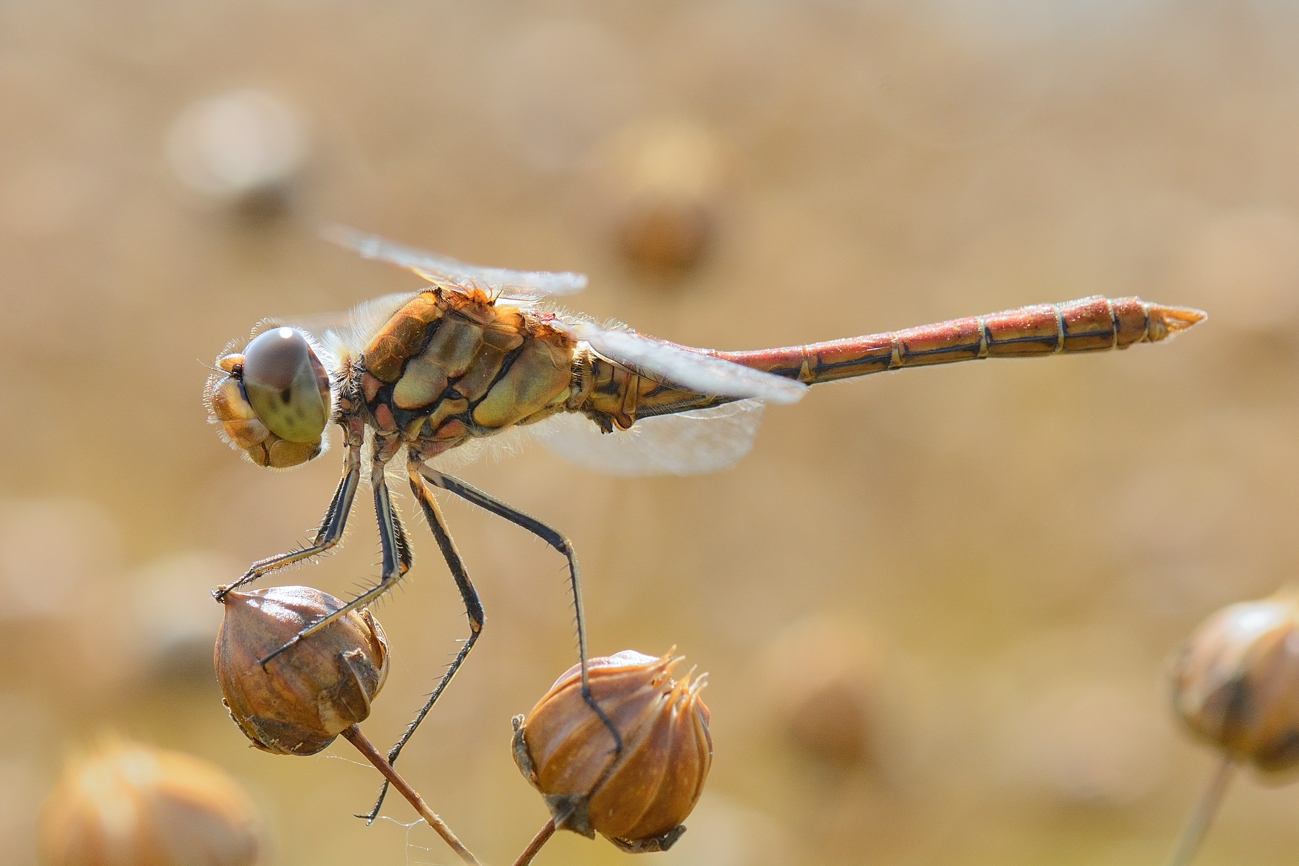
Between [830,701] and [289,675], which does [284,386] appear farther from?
[830,701]

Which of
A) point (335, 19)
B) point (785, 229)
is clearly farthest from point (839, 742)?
point (335, 19)

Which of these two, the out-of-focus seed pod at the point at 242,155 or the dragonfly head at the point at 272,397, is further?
the out-of-focus seed pod at the point at 242,155

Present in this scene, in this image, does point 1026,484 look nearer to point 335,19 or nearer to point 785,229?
point 785,229

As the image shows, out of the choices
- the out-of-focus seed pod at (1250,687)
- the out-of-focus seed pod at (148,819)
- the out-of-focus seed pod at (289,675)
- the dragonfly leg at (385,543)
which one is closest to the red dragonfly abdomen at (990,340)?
the out-of-focus seed pod at (1250,687)

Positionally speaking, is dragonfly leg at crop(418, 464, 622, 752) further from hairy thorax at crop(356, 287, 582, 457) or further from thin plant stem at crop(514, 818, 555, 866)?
thin plant stem at crop(514, 818, 555, 866)

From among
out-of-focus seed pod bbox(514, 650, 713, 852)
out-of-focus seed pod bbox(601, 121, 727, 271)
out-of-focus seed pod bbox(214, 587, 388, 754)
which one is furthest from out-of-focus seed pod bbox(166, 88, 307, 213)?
out-of-focus seed pod bbox(514, 650, 713, 852)

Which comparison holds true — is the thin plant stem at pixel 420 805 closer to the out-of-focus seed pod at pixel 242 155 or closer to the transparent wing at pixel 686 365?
the transparent wing at pixel 686 365
